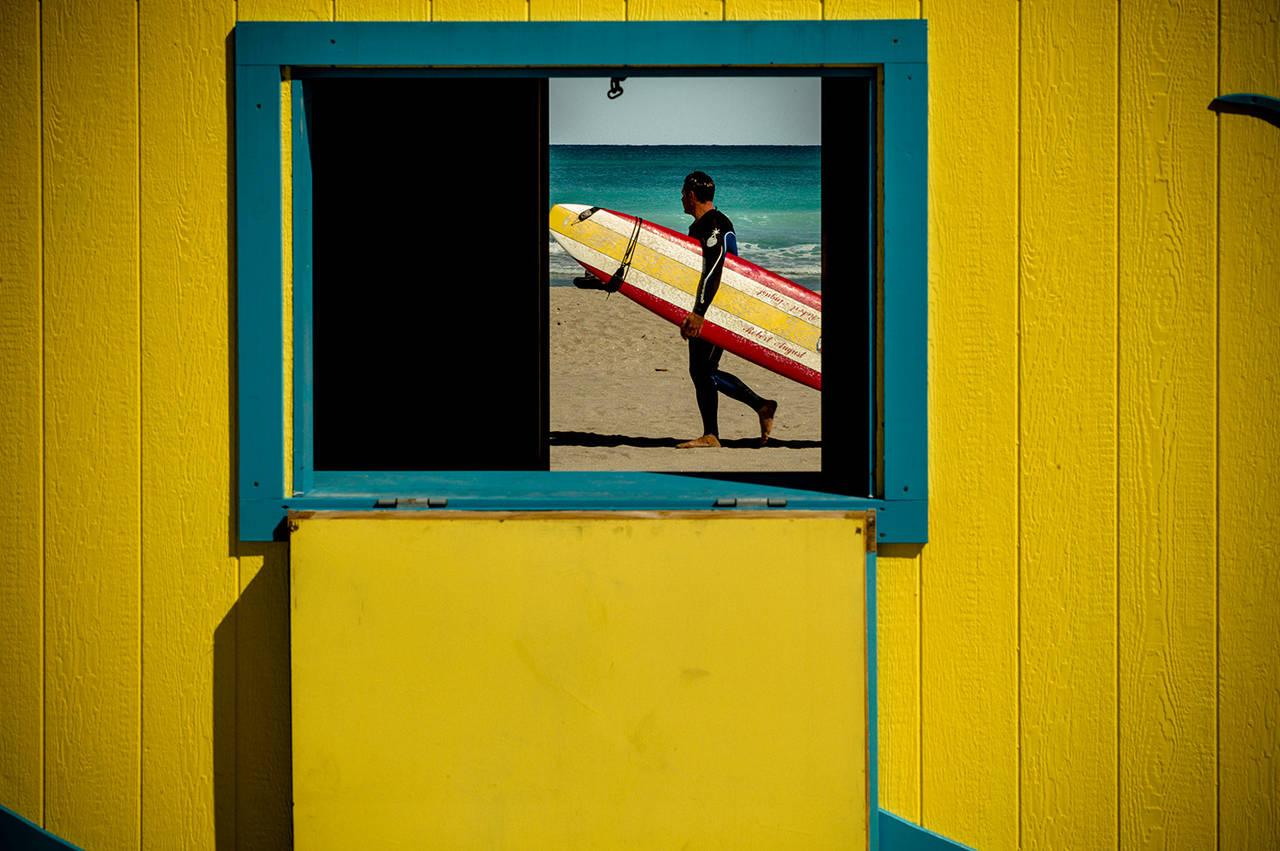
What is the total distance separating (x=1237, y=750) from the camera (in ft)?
7.68

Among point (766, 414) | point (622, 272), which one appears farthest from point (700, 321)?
point (622, 272)

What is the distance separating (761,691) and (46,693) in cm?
150

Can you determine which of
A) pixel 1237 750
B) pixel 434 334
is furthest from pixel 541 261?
pixel 1237 750

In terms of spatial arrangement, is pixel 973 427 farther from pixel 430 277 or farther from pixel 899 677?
pixel 430 277

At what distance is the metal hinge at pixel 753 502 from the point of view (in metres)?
2.27

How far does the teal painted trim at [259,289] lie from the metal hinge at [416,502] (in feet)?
0.77

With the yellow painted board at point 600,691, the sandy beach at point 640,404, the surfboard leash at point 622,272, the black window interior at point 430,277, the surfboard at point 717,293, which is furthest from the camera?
the surfboard leash at point 622,272

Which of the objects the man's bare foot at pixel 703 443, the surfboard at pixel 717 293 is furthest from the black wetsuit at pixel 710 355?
the surfboard at pixel 717 293

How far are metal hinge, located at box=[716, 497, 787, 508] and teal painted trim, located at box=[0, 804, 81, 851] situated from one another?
5.14ft

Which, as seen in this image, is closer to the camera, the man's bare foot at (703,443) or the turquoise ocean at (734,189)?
the man's bare foot at (703,443)

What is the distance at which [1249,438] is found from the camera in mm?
2312

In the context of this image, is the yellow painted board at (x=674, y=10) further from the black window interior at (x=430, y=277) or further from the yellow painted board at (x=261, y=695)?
the black window interior at (x=430, y=277)

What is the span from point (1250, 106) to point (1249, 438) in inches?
26.5

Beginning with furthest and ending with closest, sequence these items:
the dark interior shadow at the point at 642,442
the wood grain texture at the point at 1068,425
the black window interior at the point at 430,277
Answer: the dark interior shadow at the point at 642,442, the black window interior at the point at 430,277, the wood grain texture at the point at 1068,425
